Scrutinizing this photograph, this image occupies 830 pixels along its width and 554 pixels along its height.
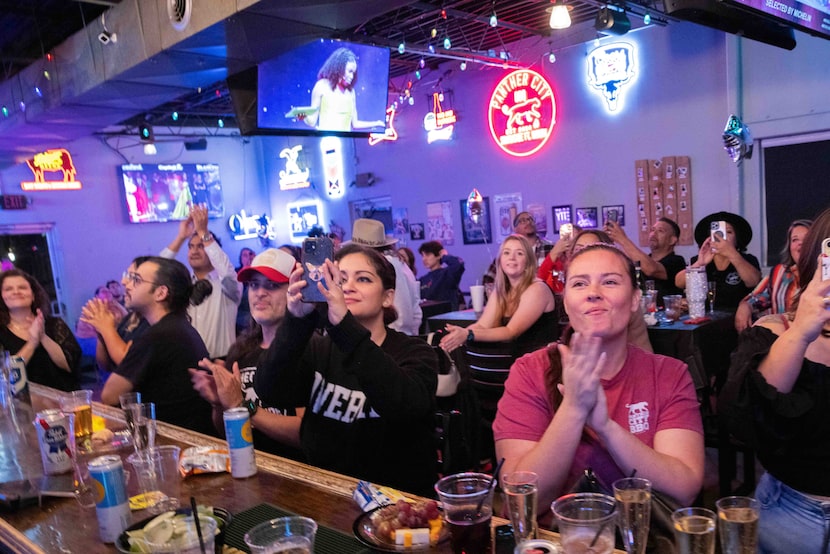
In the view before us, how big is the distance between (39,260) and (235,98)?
7646 millimetres

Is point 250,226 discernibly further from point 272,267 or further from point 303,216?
point 272,267

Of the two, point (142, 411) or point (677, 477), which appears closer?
point (677, 477)

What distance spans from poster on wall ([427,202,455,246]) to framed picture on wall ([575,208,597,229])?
88.0 inches

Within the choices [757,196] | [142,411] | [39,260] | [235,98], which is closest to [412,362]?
[142,411]

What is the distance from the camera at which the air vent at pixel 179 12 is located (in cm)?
419

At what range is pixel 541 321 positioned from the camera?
3.69 meters

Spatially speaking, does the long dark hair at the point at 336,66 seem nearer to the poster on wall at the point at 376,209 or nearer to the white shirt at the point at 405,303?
the white shirt at the point at 405,303

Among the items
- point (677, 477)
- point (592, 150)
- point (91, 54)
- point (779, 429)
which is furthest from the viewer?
point (592, 150)

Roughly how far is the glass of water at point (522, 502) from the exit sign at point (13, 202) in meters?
11.4

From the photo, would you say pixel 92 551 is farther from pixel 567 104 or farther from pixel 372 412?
pixel 567 104

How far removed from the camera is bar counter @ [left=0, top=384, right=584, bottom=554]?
1.48 meters

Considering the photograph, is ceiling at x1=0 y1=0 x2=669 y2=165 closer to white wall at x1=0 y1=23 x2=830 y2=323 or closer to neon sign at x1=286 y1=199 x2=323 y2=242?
white wall at x1=0 y1=23 x2=830 y2=323

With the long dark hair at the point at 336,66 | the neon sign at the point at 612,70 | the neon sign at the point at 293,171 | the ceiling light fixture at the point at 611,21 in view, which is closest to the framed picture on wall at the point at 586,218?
the neon sign at the point at 612,70

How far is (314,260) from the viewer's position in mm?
1759
